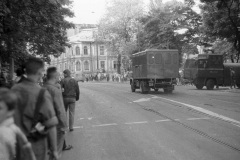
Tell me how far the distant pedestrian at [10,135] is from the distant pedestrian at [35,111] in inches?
9.2

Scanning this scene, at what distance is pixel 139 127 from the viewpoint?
9844 millimetres

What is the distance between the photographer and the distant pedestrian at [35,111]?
3.71 meters

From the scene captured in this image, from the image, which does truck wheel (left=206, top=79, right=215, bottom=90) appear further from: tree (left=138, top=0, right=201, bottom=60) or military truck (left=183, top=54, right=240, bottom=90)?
tree (left=138, top=0, right=201, bottom=60)

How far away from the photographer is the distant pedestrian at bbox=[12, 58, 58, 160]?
371 centimetres

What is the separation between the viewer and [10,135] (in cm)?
334

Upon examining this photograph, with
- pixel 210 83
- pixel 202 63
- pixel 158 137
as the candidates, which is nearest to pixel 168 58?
pixel 202 63

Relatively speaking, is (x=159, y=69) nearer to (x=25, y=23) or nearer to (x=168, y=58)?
(x=168, y=58)

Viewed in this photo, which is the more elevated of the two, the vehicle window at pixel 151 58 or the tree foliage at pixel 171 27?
the tree foliage at pixel 171 27

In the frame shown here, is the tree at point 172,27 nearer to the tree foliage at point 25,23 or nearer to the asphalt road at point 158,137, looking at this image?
the tree foliage at point 25,23

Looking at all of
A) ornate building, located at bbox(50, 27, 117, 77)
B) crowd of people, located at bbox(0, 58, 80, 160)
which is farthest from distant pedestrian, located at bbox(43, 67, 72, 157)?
ornate building, located at bbox(50, 27, 117, 77)

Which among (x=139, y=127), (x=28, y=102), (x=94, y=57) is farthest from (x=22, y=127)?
(x=94, y=57)

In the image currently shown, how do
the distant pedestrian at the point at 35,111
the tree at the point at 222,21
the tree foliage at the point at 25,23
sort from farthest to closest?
the tree at the point at 222,21, the tree foliage at the point at 25,23, the distant pedestrian at the point at 35,111

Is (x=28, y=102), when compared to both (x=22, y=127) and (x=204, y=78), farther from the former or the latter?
(x=204, y=78)

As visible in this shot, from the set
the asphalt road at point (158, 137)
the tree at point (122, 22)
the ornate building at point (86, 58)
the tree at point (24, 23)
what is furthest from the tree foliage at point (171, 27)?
the ornate building at point (86, 58)
